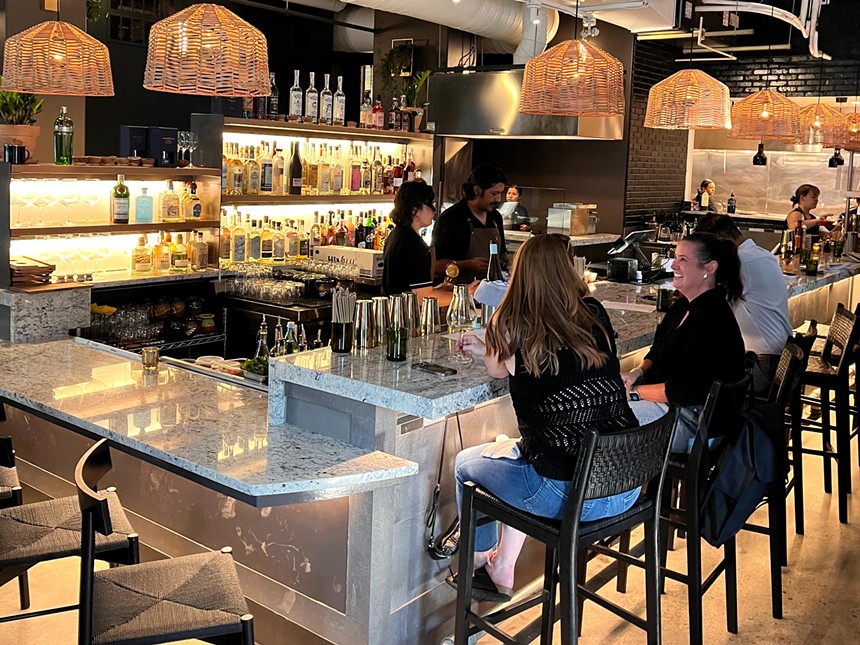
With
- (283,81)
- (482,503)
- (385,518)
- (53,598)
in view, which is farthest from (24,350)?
(283,81)

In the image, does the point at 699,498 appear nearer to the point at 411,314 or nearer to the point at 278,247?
the point at 411,314

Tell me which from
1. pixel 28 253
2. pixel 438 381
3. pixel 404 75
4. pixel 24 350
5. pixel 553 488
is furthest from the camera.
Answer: pixel 404 75

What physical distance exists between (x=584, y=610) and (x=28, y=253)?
361 cm

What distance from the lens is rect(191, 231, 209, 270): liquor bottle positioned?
19.8 ft

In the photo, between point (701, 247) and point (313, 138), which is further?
point (313, 138)

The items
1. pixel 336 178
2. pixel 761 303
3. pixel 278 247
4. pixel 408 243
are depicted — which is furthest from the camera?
pixel 336 178

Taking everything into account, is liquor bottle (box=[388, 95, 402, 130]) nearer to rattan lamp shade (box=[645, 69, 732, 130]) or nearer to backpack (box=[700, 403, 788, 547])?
rattan lamp shade (box=[645, 69, 732, 130])

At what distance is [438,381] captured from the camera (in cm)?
297

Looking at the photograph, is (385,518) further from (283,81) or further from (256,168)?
(283,81)

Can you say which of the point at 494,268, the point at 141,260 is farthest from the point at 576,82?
the point at 141,260

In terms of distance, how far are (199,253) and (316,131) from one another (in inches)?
69.7

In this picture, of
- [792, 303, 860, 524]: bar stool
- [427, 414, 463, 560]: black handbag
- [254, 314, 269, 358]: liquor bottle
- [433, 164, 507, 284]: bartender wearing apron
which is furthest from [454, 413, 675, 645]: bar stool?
[433, 164, 507, 284]: bartender wearing apron

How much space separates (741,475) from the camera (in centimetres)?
335

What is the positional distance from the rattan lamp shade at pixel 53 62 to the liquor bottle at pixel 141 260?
61.2 inches
